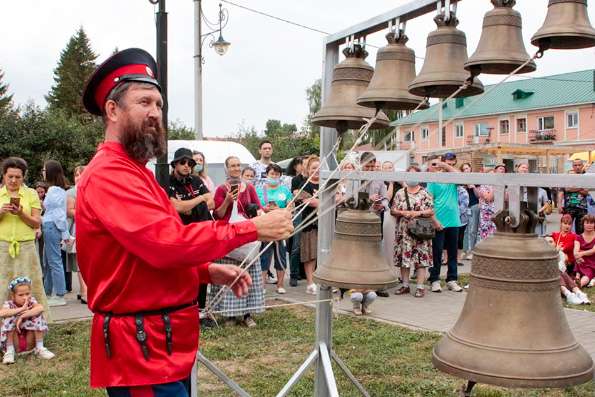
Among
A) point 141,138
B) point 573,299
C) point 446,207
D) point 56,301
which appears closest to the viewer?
point 141,138

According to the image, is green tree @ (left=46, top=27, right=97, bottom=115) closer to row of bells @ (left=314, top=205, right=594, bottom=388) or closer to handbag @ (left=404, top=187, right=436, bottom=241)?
handbag @ (left=404, top=187, right=436, bottom=241)

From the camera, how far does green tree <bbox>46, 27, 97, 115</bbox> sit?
5038 cm

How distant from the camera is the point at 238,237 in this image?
229cm

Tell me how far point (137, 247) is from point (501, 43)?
173 centimetres

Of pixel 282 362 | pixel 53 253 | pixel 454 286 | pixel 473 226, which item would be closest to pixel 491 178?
pixel 282 362

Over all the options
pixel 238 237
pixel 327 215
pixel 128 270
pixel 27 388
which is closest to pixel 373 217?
pixel 327 215

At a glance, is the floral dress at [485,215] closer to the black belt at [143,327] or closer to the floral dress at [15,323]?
the floral dress at [15,323]

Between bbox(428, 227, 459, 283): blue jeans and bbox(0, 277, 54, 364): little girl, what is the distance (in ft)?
17.2

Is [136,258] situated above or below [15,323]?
above

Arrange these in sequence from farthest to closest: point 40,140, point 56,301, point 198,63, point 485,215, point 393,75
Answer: point 40,140 → point 198,63 → point 485,215 → point 56,301 → point 393,75

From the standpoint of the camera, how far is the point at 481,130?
2094 inches

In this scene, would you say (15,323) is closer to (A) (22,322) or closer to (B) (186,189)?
(A) (22,322)

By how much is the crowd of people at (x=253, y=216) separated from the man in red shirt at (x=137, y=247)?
106 inches

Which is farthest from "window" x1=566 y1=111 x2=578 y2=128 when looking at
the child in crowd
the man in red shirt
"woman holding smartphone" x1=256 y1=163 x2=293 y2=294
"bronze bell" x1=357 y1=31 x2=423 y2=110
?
the man in red shirt
